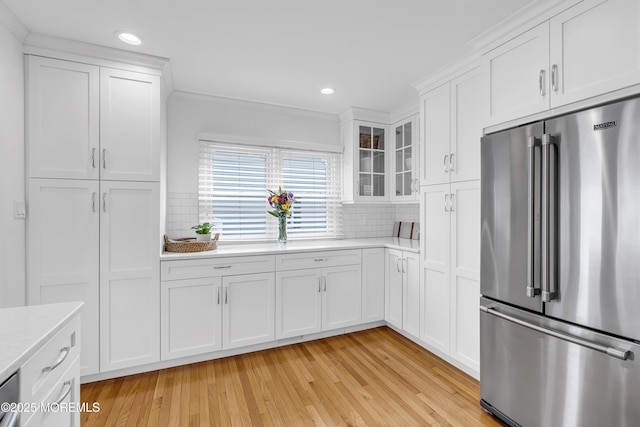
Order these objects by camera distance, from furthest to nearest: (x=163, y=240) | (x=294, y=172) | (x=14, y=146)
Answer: (x=294, y=172) < (x=163, y=240) < (x=14, y=146)

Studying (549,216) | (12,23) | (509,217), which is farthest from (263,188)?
(549,216)

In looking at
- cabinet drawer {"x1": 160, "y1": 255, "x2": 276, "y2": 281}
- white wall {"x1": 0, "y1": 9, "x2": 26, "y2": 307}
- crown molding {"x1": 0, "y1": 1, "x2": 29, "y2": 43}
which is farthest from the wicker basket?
crown molding {"x1": 0, "y1": 1, "x2": 29, "y2": 43}

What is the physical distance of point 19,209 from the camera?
2.06 m

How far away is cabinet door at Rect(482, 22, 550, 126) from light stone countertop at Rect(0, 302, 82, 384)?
8.27 feet

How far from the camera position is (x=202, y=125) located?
10.8 ft

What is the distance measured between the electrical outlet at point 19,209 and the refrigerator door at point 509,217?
3102 mm

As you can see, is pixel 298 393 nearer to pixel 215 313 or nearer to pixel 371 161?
pixel 215 313

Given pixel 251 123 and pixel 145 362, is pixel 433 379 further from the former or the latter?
pixel 251 123

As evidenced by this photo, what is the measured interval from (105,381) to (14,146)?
181 cm

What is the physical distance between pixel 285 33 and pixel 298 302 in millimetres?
2307

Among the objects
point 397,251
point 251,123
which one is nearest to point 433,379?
point 397,251

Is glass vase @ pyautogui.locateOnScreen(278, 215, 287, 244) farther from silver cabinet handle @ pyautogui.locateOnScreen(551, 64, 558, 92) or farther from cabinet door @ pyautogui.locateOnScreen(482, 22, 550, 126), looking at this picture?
silver cabinet handle @ pyautogui.locateOnScreen(551, 64, 558, 92)

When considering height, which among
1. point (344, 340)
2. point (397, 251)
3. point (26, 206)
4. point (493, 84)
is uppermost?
point (493, 84)

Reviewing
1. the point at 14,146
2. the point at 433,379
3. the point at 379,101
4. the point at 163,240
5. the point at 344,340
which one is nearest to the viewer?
the point at 14,146
